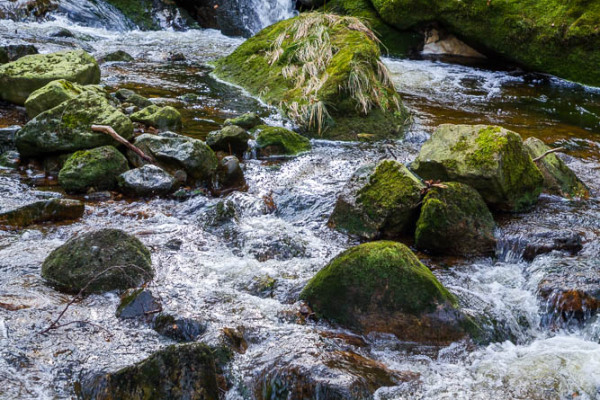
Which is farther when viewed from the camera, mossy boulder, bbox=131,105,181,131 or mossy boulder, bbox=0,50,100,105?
mossy boulder, bbox=0,50,100,105

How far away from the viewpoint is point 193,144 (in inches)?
265

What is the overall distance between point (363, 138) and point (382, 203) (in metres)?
2.88

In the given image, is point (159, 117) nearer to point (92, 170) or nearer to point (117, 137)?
point (117, 137)

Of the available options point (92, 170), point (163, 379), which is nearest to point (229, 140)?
point (92, 170)

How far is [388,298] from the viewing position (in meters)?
4.16

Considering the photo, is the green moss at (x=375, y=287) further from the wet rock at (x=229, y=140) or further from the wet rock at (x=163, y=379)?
the wet rock at (x=229, y=140)

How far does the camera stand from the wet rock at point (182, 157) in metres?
6.63

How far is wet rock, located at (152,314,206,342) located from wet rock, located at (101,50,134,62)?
9.72m

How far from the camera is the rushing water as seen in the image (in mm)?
3600

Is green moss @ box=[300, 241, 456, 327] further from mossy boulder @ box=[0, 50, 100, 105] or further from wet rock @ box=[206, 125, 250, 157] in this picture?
mossy boulder @ box=[0, 50, 100, 105]

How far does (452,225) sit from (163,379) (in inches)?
123

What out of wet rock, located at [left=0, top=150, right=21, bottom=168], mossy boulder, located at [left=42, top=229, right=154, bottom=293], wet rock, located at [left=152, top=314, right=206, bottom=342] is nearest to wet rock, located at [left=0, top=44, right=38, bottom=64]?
wet rock, located at [left=0, top=150, right=21, bottom=168]

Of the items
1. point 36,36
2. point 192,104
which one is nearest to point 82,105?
point 192,104

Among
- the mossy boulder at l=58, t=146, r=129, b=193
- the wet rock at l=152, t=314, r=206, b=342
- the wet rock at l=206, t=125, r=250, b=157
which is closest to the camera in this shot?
the wet rock at l=152, t=314, r=206, b=342
